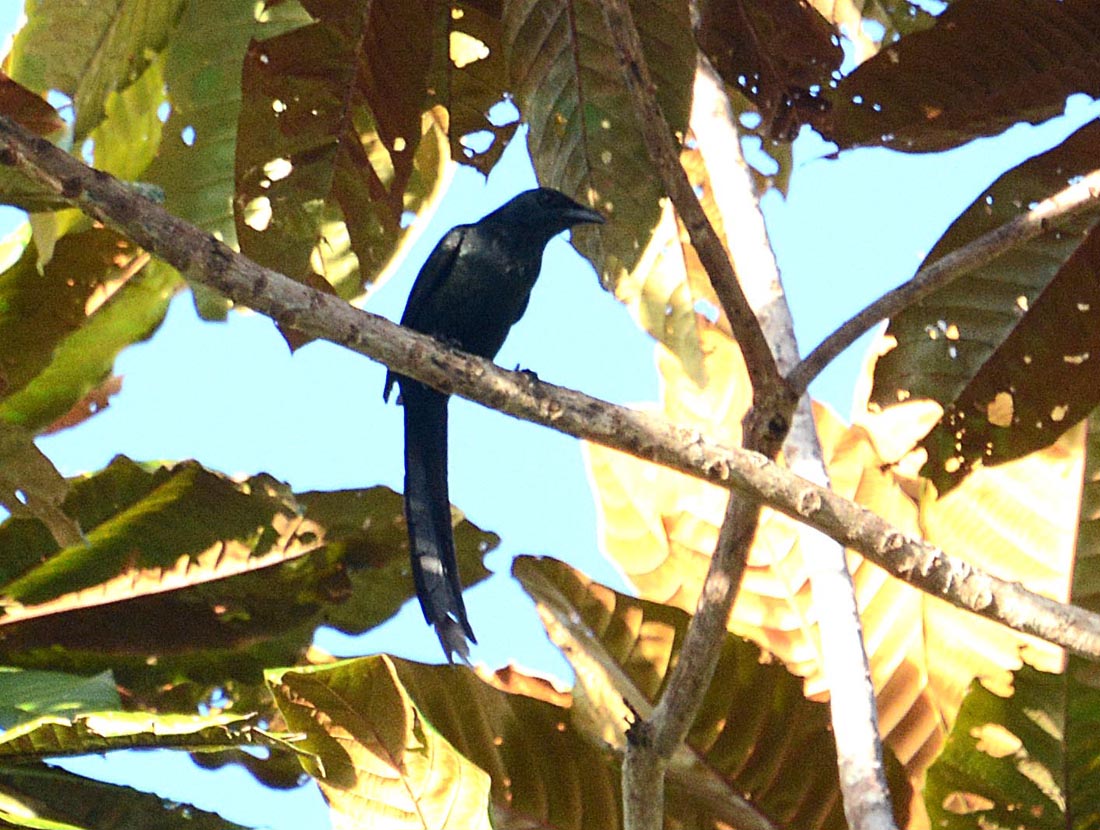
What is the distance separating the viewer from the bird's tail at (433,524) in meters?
3.41

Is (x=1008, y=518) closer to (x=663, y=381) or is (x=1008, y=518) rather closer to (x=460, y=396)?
(x=663, y=381)

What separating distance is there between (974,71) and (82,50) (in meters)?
1.86

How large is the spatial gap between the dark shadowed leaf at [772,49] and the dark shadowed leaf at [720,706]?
1156mm

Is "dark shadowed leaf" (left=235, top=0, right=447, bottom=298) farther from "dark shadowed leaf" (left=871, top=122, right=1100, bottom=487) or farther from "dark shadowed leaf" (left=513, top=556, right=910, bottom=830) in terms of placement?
"dark shadowed leaf" (left=871, top=122, right=1100, bottom=487)

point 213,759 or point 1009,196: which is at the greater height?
point 1009,196

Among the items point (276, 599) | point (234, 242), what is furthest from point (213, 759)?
point (234, 242)

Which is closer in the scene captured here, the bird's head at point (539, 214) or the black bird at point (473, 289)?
the black bird at point (473, 289)

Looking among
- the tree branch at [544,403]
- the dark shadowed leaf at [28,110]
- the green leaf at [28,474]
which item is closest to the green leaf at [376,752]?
the tree branch at [544,403]

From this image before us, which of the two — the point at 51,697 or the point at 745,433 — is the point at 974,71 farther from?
the point at 51,697

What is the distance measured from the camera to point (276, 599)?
3662mm

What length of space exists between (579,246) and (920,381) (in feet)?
2.61

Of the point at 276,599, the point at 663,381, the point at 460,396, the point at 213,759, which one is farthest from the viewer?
the point at 663,381

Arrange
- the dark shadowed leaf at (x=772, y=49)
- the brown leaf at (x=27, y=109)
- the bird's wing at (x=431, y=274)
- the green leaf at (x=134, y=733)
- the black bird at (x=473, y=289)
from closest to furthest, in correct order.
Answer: the green leaf at (x=134, y=733) < the brown leaf at (x=27, y=109) < the dark shadowed leaf at (x=772, y=49) < the black bird at (x=473, y=289) < the bird's wing at (x=431, y=274)

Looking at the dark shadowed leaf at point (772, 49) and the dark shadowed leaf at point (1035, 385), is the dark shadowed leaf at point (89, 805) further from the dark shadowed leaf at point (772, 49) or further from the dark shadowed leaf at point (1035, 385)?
the dark shadowed leaf at point (772, 49)
